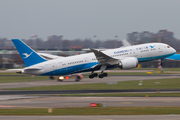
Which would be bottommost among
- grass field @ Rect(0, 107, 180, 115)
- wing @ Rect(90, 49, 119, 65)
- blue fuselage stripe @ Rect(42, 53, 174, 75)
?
grass field @ Rect(0, 107, 180, 115)

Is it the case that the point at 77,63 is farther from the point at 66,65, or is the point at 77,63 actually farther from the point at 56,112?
the point at 56,112

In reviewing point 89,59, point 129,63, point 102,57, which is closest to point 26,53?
point 89,59

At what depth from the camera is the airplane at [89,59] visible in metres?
46.8

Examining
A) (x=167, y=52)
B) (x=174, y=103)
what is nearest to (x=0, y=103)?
(x=174, y=103)

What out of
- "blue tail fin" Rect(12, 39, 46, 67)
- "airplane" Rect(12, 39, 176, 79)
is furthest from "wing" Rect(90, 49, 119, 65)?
"blue tail fin" Rect(12, 39, 46, 67)

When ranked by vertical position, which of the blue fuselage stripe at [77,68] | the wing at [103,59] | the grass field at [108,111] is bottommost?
the grass field at [108,111]

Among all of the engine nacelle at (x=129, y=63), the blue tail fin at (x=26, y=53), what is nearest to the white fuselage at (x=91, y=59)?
the blue tail fin at (x=26, y=53)

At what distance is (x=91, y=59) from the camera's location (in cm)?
4800

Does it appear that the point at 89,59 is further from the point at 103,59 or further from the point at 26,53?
the point at 26,53

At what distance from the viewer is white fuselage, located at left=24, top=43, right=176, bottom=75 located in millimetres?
46938

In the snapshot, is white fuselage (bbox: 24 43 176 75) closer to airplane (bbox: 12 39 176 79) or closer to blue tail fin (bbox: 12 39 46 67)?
airplane (bbox: 12 39 176 79)

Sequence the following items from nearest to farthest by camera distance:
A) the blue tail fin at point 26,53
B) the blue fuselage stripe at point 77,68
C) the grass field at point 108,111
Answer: the grass field at point 108,111
the blue tail fin at point 26,53
the blue fuselage stripe at point 77,68

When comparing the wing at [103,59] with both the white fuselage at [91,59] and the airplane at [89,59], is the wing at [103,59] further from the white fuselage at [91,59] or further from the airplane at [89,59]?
the white fuselage at [91,59]

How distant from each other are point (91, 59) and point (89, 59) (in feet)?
1.25
